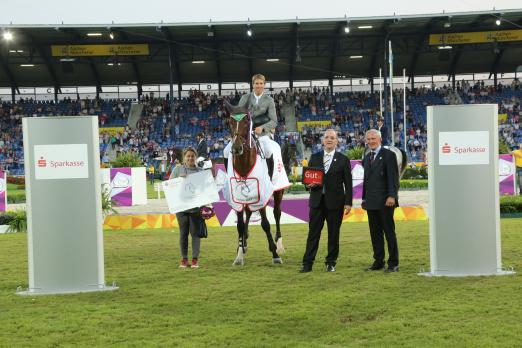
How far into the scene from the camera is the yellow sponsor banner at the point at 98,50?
176 ft

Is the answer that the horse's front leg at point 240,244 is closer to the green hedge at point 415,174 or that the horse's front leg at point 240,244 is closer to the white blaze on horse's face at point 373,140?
the white blaze on horse's face at point 373,140

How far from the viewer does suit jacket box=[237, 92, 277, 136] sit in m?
12.7

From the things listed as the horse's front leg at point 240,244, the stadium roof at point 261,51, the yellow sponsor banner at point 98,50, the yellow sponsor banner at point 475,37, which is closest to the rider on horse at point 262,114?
the horse's front leg at point 240,244

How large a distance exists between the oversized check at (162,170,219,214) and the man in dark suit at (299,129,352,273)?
5.72ft

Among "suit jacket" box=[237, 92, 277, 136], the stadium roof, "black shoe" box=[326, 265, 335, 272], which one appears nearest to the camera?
"black shoe" box=[326, 265, 335, 272]

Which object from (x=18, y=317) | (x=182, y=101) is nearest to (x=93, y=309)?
(x=18, y=317)

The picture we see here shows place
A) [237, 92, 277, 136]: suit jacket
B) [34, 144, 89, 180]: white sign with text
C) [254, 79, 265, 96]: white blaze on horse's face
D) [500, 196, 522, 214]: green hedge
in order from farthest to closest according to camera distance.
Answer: [500, 196, 522, 214]: green hedge
[237, 92, 277, 136]: suit jacket
[254, 79, 265, 96]: white blaze on horse's face
[34, 144, 89, 180]: white sign with text

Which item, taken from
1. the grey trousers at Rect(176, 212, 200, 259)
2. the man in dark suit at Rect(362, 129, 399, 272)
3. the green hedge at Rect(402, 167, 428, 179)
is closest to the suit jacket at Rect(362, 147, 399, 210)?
the man in dark suit at Rect(362, 129, 399, 272)

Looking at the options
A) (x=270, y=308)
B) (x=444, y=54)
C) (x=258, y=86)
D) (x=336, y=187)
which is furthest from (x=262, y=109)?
(x=444, y=54)

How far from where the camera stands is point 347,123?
55719mm

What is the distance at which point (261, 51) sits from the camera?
2210 inches

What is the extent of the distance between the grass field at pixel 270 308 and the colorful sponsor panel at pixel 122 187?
49.7 feet

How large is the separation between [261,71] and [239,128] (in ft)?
161

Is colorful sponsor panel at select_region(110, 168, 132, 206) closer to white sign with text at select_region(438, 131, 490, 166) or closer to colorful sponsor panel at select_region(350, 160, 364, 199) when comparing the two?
colorful sponsor panel at select_region(350, 160, 364, 199)
